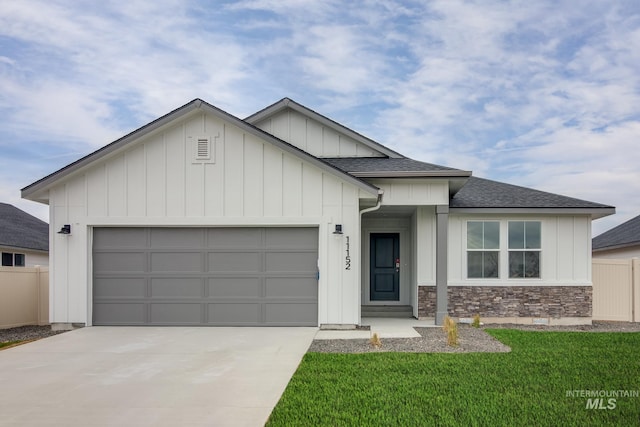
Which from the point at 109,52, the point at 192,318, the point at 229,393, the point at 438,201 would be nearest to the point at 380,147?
the point at 438,201

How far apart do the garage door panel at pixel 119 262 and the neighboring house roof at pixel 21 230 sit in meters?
9.28

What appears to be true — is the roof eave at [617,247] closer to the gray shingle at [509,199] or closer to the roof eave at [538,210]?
the gray shingle at [509,199]

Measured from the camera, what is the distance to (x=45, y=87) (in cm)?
1603

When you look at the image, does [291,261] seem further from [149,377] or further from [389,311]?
[149,377]

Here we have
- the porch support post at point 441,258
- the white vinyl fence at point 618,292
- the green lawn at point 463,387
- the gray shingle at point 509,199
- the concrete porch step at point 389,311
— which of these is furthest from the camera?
the white vinyl fence at point 618,292

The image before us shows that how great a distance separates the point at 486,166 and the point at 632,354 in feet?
34.1

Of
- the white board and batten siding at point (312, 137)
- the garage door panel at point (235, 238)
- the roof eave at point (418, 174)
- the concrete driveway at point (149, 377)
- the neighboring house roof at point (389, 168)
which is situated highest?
the white board and batten siding at point (312, 137)

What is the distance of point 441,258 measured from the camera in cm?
1305

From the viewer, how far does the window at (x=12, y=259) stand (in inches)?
785

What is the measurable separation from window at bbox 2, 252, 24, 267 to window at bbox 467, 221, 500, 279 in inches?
658

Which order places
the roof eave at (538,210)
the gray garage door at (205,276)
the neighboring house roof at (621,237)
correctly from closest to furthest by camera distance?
the gray garage door at (205,276) < the roof eave at (538,210) < the neighboring house roof at (621,237)

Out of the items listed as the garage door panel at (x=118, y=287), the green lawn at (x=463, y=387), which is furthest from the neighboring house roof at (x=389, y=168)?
the garage door panel at (x=118, y=287)

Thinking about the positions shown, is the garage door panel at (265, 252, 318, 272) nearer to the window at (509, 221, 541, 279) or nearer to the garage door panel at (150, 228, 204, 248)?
the garage door panel at (150, 228, 204, 248)

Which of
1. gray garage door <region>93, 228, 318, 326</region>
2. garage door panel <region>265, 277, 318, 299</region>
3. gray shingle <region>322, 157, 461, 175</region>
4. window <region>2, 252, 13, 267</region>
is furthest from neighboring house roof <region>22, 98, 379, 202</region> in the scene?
window <region>2, 252, 13, 267</region>
